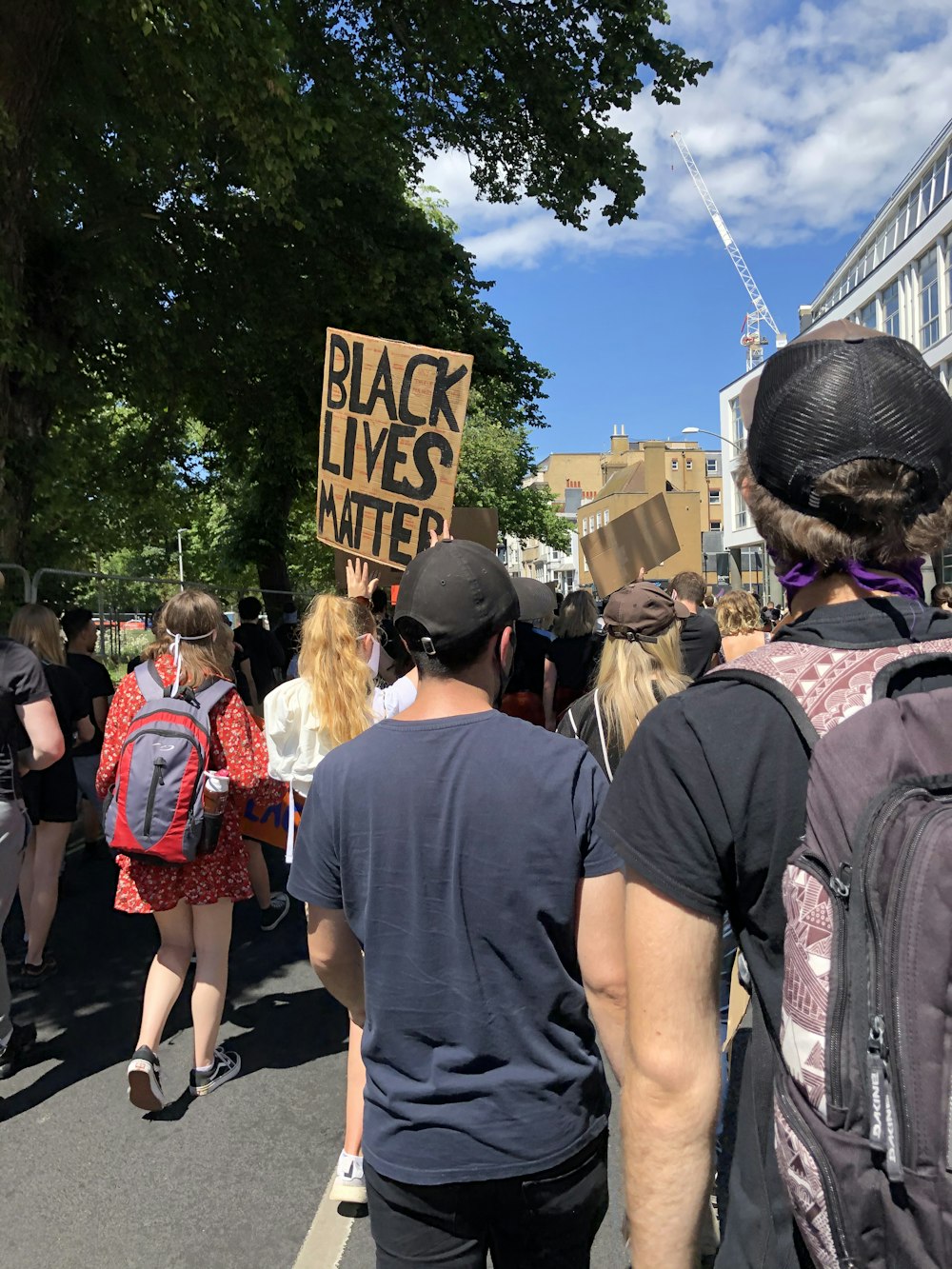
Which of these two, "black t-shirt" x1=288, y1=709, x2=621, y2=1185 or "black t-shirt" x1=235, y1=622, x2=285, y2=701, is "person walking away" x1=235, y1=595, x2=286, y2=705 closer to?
"black t-shirt" x1=235, y1=622, x2=285, y2=701

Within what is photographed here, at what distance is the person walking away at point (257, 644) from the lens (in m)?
9.91

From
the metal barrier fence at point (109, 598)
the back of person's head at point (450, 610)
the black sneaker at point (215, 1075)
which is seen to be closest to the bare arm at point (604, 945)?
the back of person's head at point (450, 610)

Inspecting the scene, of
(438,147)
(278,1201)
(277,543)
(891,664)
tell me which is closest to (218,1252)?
(278,1201)

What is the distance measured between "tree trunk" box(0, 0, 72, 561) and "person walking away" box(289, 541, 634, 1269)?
7404 mm

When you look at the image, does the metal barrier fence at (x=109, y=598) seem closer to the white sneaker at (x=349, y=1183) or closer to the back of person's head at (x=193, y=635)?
the back of person's head at (x=193, y=635)

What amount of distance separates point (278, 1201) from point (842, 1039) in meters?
2.73

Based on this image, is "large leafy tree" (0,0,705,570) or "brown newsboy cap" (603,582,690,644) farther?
"large leafy tree" (0,0,705,570)

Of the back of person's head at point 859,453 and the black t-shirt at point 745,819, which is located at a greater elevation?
the back of person's head at point 859,453

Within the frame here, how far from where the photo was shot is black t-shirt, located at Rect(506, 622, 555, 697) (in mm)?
5852

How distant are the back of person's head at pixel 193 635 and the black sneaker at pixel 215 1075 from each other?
1518mm

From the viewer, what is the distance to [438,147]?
41.8 ft

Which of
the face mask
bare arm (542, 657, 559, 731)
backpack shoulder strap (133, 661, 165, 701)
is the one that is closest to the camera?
backpack shoulder strap (133, 661, 165, 701)

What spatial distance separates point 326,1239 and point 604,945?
1.75 metres

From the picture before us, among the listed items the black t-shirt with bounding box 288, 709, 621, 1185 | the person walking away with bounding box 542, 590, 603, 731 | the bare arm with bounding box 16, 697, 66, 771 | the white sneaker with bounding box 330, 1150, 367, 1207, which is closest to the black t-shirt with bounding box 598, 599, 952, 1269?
the black t-shirt with bounding box 288, 709, 621, 1185
